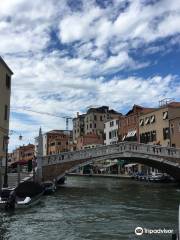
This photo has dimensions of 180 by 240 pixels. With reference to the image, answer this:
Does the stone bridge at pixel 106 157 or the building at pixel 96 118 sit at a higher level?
the building at pixel 96 118

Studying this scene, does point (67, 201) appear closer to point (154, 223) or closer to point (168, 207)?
point (168, 207)

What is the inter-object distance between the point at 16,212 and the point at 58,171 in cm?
1281

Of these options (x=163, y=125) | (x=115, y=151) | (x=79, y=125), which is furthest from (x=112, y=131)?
(x=79, y=125)

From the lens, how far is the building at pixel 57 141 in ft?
282

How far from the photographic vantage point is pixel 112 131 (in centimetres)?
5559

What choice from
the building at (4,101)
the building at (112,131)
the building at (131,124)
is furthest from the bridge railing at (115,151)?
the building at (112,131)

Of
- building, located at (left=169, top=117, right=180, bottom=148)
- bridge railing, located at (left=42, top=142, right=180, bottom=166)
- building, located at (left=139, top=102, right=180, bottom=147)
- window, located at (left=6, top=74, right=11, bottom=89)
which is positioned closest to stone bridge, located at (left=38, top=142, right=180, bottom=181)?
bridge railing, located at (left=42, top=142, right=180, bottom=166)

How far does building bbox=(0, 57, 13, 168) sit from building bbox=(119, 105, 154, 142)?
2369 centimetres

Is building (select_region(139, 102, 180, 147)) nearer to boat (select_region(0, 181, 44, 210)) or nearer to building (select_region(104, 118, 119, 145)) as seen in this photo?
building (select_region(104, 118, 119, 145))

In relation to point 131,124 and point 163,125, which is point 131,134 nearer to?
point 131,124

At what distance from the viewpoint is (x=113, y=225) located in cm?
1266

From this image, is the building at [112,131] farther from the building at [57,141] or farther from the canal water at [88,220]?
the canal water at [88,220]

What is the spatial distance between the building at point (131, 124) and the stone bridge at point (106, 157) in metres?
16.1

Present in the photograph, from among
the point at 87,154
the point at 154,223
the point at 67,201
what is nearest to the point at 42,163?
the point at 87,154
